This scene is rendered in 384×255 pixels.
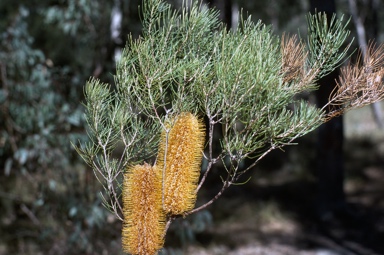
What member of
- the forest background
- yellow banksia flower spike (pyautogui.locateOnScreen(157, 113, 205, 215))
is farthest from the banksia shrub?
the forest background

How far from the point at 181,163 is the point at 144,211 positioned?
0.18 m

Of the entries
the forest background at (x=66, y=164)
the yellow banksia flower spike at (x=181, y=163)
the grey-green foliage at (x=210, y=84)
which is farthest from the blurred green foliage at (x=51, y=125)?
the yellow banksia flower spike at (x=181, y=163)

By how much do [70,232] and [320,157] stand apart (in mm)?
3834

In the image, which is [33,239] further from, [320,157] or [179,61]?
[179,61]

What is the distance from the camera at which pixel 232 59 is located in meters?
1.84

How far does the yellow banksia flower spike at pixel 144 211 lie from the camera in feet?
6.00

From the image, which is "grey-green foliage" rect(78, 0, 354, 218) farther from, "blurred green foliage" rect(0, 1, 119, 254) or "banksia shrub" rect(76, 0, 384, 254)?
"blurred green foliage" rect(0, 1, 119, 254)

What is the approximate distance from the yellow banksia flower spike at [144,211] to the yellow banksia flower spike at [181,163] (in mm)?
31

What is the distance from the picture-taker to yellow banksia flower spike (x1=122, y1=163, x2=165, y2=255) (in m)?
1.83

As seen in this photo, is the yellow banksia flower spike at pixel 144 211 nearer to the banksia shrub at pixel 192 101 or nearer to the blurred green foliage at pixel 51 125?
the banksia shrub at pixel 192 101

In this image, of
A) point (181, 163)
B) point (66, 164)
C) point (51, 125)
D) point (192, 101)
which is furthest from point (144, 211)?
point (66, 164)

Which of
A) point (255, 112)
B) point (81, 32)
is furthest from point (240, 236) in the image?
point (255, 112)

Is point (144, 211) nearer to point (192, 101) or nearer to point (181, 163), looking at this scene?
point (181, 163)

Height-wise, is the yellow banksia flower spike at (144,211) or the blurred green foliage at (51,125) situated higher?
the blurred green foliage at (51,125)
